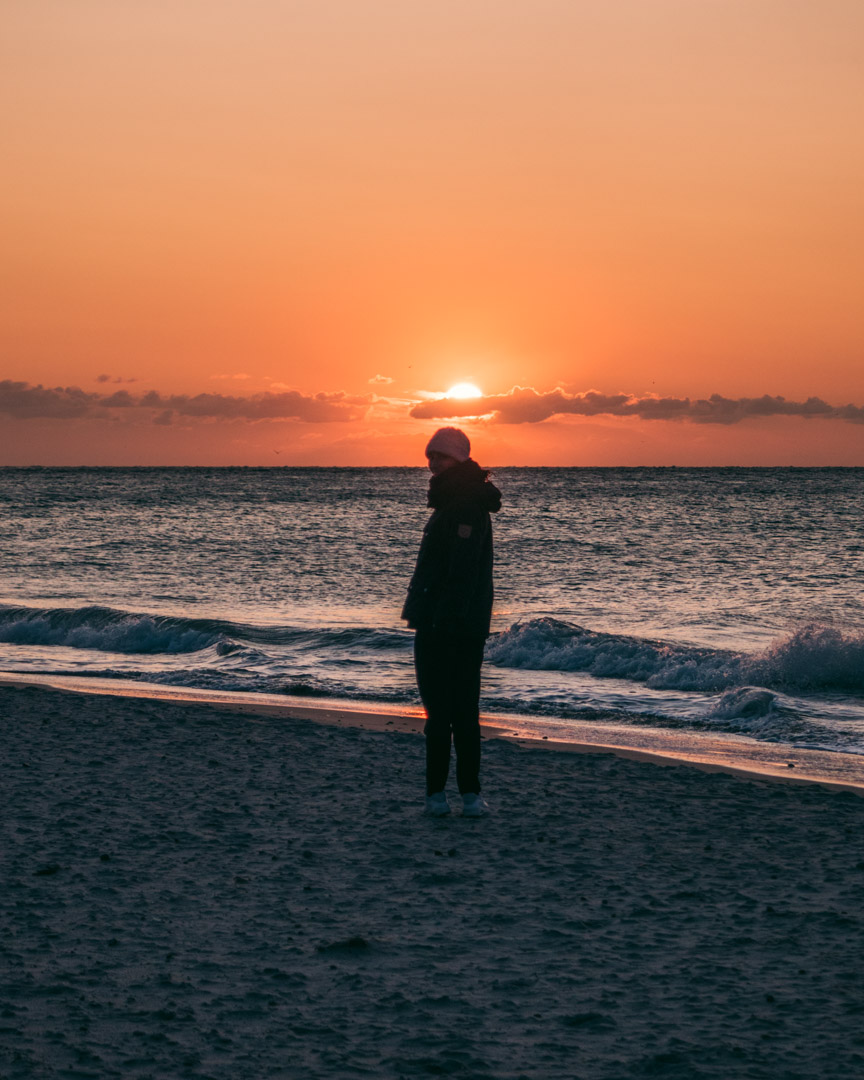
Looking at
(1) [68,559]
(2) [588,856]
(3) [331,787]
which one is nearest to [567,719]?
(3) [331,787]

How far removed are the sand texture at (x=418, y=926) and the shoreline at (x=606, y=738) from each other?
0.78 meters

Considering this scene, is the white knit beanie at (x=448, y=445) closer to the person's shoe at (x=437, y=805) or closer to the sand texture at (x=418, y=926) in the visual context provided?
the person's shoe at (x=437, y=805)

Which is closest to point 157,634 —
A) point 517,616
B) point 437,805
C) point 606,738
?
point 517,616

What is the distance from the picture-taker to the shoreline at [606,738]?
788cm

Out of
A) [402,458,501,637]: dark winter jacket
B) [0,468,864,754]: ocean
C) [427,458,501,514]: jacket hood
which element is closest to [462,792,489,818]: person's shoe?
[402,458,501,637]: dark winter jacket

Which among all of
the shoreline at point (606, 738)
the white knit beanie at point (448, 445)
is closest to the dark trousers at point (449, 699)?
the white knit beanie at point (448, 445)

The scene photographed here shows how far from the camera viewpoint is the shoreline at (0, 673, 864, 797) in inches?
310

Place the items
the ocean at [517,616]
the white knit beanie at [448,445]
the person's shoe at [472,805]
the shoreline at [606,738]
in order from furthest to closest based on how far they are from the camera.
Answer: the ocean at [517,616] → the shoreline at [606,738] → the person's shoe at [472,805] → the white knit beanie at [448,445]

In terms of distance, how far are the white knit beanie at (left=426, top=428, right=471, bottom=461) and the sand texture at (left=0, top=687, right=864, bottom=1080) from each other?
2144 millimetres

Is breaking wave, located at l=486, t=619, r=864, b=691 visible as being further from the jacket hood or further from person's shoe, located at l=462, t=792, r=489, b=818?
the jacket hood

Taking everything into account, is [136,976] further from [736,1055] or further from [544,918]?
[736,1055]

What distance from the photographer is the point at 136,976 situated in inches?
153

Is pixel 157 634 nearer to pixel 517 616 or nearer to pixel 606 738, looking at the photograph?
pixel 517 616

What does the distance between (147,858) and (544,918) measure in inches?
81.9
